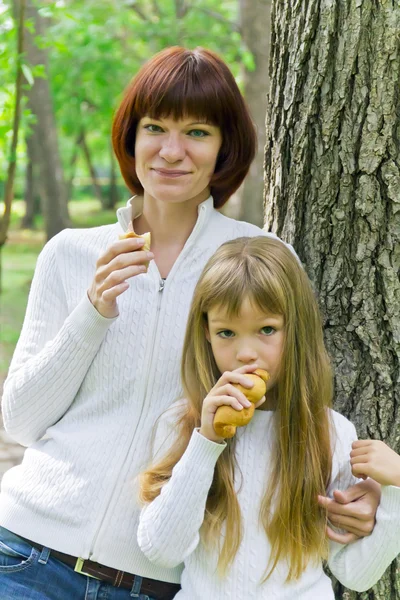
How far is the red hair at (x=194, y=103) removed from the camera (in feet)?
7.62

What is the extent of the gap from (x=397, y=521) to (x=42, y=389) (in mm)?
1004

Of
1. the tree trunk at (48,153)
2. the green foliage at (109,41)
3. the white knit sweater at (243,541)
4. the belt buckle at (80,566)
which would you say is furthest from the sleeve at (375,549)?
the tree trunk at (48,153)

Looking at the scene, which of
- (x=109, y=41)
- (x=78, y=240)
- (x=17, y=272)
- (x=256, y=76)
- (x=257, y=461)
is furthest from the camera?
(x=17, y=272)

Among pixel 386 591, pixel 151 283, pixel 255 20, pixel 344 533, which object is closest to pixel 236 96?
pixel 151 283

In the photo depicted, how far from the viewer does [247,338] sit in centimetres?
208

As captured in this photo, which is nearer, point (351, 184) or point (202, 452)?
point (202, 452)

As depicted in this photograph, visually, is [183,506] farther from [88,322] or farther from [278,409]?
[88,322]

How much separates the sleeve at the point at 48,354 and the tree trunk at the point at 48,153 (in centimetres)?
788

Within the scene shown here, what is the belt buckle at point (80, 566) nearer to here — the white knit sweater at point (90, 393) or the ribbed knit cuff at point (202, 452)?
the white knit sweater at point (90, 393)

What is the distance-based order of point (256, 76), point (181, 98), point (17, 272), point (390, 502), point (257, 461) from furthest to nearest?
point (17, 272)
point (256, 76)
point (181, 98)
point (257, 461)
point (390, 502)

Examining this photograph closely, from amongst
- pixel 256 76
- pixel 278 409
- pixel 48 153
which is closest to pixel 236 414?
pixel 278 409

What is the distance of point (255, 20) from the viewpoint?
9.79m

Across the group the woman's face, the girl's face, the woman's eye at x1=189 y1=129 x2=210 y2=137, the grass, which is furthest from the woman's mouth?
the grass

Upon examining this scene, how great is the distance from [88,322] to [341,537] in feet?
2.84
